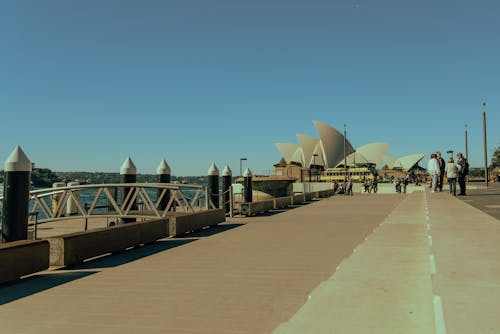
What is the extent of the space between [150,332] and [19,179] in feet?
17.5

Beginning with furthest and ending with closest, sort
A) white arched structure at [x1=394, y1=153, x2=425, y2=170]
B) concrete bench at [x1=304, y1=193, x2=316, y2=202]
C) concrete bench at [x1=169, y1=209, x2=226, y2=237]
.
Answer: white arched structure at [x1=394, y1=153, x2=425, y2=170] < concrete bench at [x1=304, y1=193, x2=316, y2=202] < concrete bench at [x1=169, y1=209, x2=226, y2=237]

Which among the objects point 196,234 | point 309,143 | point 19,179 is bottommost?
point 196,234

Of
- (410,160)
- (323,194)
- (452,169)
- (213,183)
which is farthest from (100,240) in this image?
(410,160)

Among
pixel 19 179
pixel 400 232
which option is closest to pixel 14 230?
pixel 19 179

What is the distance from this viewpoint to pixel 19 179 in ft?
24.6

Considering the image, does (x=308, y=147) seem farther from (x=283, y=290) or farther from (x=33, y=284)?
(x=283, y=290)

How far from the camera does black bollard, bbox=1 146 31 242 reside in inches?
287

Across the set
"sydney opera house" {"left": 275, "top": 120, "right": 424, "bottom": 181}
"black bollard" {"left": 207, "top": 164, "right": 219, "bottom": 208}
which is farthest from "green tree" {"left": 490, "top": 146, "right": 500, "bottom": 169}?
"black bollard" {"left": 207, "top": 164, "right": 219, "bottom": 208}

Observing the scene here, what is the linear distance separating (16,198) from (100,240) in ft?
5.35

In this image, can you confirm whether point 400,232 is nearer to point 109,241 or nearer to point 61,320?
point 109,241

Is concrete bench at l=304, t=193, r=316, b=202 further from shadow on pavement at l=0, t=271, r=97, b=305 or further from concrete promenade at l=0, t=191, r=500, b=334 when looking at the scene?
shadow on pavement at l=0, t=271, r=97, b=305

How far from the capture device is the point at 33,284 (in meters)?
5.56

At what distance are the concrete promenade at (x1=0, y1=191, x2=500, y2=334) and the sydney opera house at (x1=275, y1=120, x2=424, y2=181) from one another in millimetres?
89793

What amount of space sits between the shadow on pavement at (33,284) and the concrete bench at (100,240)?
19.3 inches
